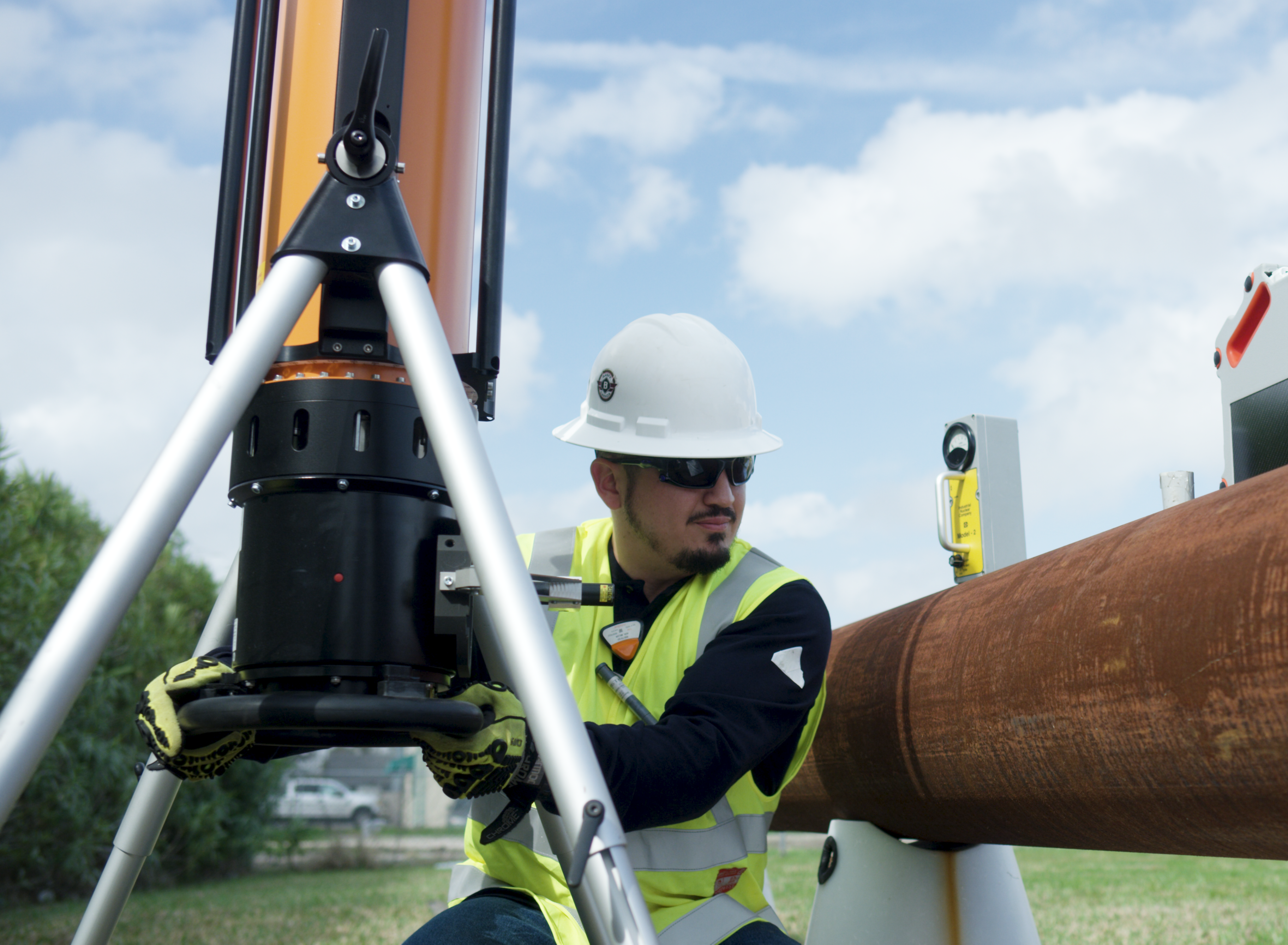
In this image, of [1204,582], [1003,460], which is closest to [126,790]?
[1003,460]

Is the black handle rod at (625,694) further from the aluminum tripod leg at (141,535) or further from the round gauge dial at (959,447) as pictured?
the round gauge dial at (959,447)

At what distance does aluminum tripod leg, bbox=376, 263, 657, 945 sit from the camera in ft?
3.39

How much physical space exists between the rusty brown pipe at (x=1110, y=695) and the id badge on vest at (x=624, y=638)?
46 centimetres

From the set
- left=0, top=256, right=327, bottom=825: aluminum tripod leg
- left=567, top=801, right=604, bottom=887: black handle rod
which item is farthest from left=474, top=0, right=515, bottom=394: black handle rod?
left=567, top=801, right=604, bottom=887: black handle rod

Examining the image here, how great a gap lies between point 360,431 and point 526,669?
0.45 meters

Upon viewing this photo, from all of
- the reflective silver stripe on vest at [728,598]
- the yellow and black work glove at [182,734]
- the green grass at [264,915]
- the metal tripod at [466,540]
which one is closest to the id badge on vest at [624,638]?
the reflective silver stripe on vest at [728,598]

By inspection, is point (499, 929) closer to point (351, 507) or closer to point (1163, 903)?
point (351, 507)

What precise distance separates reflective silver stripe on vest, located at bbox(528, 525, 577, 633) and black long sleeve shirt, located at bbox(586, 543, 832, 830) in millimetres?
214

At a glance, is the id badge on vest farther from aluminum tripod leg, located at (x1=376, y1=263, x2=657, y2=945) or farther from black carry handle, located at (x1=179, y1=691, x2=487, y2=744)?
aluminum tripod leg, located at (x1=376, y1=263, x2=657, y2=945)

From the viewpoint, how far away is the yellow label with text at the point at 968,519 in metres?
3.32

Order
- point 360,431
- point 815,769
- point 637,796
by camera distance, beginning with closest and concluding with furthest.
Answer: point 360,431
point 637,796
point 815,769

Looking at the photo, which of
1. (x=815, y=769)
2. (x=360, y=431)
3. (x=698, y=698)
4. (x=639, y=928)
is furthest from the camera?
(x=815, y=769)

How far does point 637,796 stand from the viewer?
5.22ft

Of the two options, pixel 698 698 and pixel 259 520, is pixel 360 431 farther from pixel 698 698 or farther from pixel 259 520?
pixel 698 698
